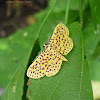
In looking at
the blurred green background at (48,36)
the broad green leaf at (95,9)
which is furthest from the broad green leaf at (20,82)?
the broad green leaf at (95,9)

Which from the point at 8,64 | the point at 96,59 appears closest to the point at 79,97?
the point at 96,59

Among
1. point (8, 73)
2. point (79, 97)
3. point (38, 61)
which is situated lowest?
point (8, 73)

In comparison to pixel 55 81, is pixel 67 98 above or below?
below

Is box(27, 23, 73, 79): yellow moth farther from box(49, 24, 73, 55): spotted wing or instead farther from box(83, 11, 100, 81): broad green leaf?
box(83, 11, 100, 81): broad green leaf

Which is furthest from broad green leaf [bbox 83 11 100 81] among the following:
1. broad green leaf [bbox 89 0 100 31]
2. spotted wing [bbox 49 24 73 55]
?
spotted wing [bbox 49 24 73 55]

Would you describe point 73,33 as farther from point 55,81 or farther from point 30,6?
point 30,6
